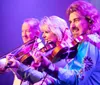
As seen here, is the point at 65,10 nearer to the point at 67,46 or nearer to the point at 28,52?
the point at 67,46

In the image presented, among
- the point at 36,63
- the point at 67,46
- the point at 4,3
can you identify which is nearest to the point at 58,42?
the point at 67,46

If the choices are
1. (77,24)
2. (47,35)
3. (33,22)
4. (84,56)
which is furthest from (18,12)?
(84,56)

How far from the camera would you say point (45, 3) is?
1.50 meters

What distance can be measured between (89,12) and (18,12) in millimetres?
439

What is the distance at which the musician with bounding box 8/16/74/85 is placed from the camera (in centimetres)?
136

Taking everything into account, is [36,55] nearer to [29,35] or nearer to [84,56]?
[29,35]

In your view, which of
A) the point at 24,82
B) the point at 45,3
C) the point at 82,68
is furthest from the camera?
the point at 45,3

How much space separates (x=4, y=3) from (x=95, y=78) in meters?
0.71

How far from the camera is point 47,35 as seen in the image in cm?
142

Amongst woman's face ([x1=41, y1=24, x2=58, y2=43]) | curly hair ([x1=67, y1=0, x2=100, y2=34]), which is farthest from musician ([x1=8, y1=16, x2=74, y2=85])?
curly hair ([x1=67, y1=0, x2=100, y2=34])

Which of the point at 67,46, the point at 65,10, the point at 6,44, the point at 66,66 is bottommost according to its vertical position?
the point at 66,66

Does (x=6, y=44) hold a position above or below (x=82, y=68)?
above

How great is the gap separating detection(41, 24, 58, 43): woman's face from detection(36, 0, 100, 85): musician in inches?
4.4

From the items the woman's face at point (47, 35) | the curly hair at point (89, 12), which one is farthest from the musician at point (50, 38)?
the curly hair at point (89, 12)
